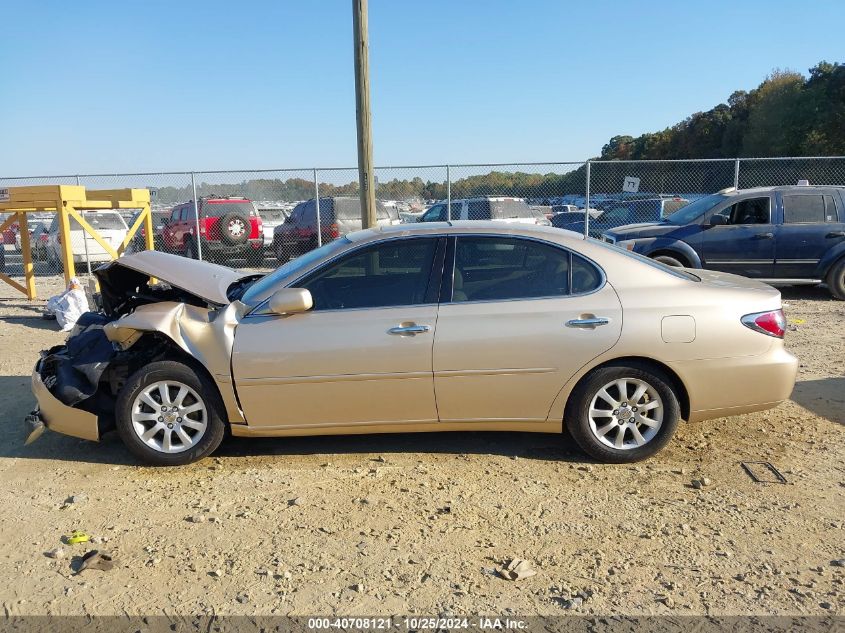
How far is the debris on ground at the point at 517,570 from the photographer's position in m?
3.09

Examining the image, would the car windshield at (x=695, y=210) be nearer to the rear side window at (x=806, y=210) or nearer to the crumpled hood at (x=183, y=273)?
the rear side window at (x=806, y=210)

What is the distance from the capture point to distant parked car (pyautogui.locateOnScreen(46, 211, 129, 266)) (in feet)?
47.4

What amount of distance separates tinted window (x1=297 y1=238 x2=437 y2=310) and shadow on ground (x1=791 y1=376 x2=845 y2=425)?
3.36 meters

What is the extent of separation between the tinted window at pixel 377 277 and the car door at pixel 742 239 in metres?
7.42

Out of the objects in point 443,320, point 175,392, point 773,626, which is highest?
point 443,320

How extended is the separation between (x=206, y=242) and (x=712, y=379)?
1267 centimetres

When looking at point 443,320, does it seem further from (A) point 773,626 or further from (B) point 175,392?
(A) point 773,626

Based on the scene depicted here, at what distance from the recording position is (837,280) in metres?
10.2

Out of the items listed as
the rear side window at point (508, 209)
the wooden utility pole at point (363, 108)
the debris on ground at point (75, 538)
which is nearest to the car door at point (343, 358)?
the debris on ground at point (75, 538)

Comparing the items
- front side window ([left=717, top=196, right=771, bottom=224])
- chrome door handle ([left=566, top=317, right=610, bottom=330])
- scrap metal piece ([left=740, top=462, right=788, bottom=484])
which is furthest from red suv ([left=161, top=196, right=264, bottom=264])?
scrap metal piece ([left=740, top=462, right=788, bottom=484])

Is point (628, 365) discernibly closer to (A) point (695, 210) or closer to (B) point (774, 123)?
(A) point (695, 210)

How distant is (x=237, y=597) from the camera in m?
2.96

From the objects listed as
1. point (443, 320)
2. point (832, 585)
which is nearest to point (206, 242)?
point (443, 320)

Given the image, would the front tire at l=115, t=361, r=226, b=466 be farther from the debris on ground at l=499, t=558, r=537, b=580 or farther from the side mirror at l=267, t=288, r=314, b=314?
the debris on ground at l=499, t=558, r=537, b=580
